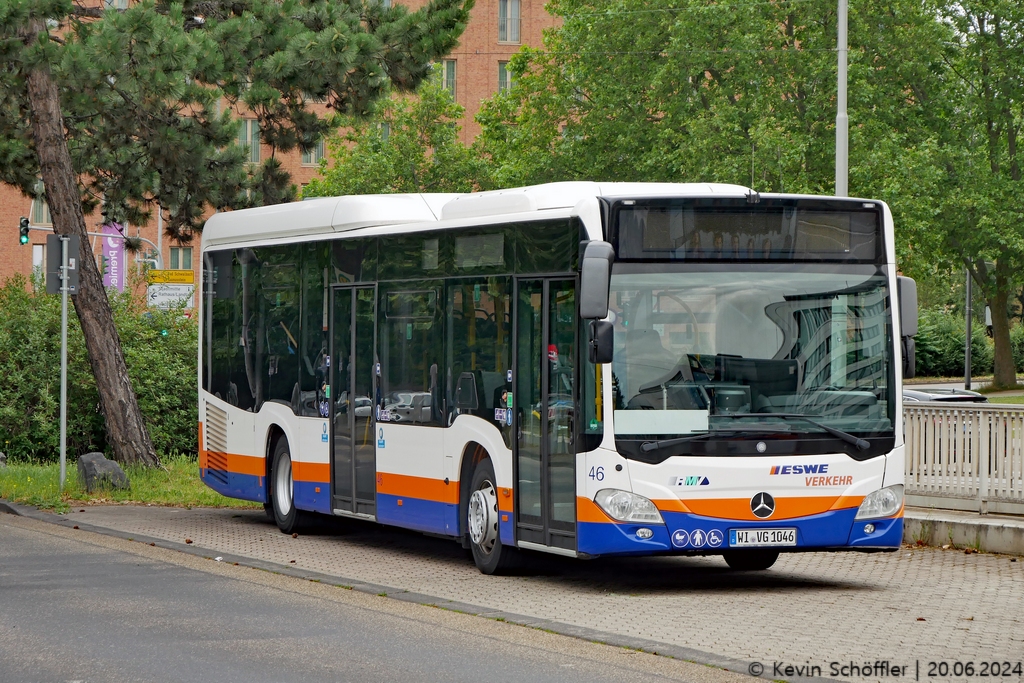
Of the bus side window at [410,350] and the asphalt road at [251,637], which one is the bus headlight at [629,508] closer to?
the asphalt road at [251,637]

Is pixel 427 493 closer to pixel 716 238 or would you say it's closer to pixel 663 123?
pixel 716 238

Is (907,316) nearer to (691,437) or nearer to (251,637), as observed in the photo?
(691,437)

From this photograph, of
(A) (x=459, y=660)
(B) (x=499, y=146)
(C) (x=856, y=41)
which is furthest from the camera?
(B) (x=499, y=146)

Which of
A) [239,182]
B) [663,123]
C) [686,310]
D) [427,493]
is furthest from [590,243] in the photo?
[663,123]

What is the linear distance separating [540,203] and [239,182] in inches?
535

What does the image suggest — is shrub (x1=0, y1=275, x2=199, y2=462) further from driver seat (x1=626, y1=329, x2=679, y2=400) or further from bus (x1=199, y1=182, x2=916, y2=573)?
driver seat (x1=626, y1=329, x2=679, y2=400)

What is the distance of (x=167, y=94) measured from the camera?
19469 millimetres

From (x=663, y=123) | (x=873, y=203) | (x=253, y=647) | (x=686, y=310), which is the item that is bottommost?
(x=253, y=647)

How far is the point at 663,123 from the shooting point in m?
50.8

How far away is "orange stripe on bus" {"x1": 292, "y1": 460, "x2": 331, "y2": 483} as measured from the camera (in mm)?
15539

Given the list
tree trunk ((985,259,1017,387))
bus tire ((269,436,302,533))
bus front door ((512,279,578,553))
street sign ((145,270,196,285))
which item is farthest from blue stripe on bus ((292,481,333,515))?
tree trunk ((985,259,1017,387))

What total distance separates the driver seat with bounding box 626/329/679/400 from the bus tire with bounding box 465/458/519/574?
1.77 meters

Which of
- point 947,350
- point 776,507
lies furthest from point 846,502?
point 947,350

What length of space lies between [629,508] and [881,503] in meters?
1.95
